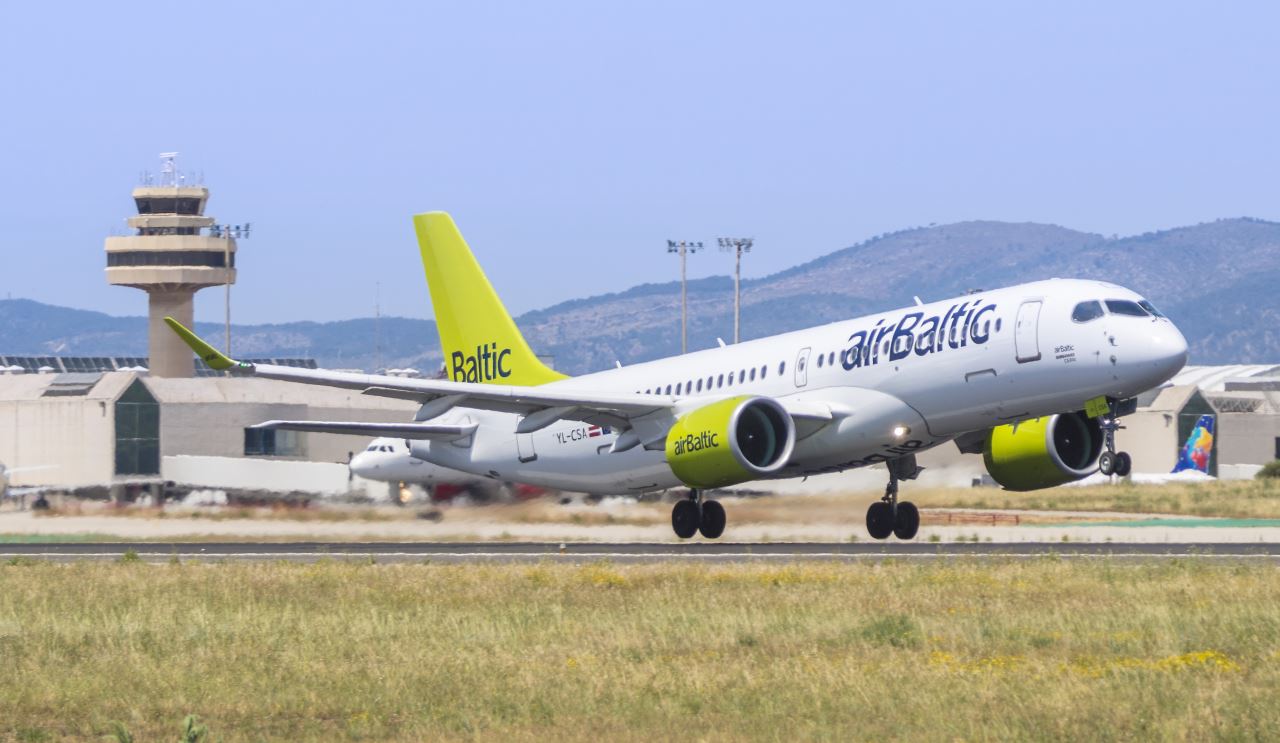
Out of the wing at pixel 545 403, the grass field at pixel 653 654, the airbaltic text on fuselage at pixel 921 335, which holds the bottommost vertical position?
the grass field at pixel 653 654

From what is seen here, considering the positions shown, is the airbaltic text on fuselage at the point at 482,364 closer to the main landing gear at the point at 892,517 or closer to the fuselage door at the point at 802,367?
the fuselage door at the point at 802,367

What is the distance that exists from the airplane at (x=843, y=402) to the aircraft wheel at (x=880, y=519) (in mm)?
31

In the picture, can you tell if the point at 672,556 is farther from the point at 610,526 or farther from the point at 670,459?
the point at 610,526

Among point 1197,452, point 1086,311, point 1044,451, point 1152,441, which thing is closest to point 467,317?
point 1044,451

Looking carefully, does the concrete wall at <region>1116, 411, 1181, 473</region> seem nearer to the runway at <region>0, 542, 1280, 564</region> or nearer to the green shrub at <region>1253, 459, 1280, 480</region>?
the green shrub at <region>1253, 459, 1280, 480</region>

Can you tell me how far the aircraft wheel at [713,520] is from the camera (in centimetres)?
4003

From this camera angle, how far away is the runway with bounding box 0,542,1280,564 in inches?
1283

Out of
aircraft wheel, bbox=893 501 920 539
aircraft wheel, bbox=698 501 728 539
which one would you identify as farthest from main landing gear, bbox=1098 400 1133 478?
aircraft wheel, bbox=698 501 728 539

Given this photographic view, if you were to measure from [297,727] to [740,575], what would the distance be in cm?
1381

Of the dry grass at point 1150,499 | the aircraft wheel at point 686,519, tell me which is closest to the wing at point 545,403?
the aircraft wheel at point 686,519

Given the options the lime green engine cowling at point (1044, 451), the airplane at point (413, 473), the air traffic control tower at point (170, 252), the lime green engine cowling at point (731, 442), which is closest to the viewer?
the lime green engine cowling at point (731, 442)

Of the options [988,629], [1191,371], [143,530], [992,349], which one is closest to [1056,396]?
[992,349]

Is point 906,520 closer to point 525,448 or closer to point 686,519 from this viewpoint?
point 686,519

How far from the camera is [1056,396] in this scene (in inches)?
1312
